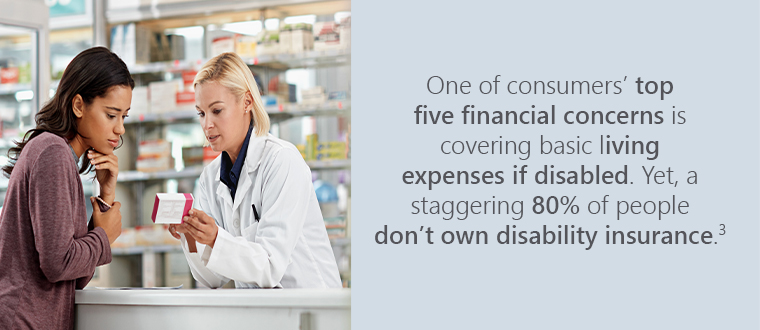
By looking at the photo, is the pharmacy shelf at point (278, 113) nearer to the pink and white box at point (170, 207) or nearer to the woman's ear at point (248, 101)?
the woman's ear at point (248, 101)

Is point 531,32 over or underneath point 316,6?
underneath

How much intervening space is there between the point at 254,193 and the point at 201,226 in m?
0.28

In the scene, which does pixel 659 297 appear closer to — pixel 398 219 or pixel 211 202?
pixel 398 219

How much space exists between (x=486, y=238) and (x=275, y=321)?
51 cm

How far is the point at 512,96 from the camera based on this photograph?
3.38 feet

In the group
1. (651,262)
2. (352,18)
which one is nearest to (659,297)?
(651,262)

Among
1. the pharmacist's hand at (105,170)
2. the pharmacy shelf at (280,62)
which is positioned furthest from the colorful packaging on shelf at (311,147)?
the pharmacist's hand at (105,170)

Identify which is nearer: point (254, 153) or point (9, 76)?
point (254, 153)

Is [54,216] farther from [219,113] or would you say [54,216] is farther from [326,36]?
[326,36]

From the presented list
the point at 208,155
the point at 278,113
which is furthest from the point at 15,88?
the point at 278,113

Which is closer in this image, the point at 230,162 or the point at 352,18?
the point at 352,18

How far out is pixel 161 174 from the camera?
451cm

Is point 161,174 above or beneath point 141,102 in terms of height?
beneath

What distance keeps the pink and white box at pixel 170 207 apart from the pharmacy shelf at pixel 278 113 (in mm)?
2409
